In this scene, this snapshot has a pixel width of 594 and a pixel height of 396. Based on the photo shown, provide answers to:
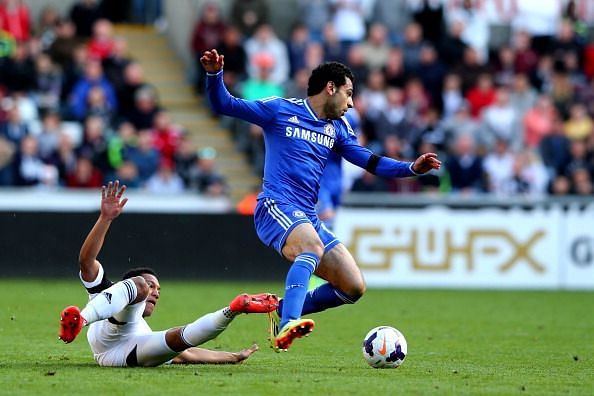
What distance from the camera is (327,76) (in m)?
10.4

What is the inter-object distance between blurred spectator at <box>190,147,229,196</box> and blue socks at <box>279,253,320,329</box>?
10.8 metres

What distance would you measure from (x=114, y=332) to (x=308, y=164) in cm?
213

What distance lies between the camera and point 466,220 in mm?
20141

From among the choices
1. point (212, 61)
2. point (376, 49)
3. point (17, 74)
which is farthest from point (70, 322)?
point (376, 49)

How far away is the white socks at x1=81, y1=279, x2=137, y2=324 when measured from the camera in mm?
8656

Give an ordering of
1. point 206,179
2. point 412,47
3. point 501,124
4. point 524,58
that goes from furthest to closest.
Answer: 1. point 524,58
2. point 412,47
3. point 501,124
4. point 206,179

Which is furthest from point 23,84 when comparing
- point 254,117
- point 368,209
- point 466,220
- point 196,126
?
point 254,117

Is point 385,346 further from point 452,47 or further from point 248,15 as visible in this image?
point 452,47

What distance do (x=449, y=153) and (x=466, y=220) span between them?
222 centimetres

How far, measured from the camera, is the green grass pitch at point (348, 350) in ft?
27.6

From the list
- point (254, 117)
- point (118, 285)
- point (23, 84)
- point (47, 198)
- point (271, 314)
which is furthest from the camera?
point (23, 84)

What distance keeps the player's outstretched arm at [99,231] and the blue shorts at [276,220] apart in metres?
1.37

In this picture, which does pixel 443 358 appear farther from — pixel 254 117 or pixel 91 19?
pixel 91 19

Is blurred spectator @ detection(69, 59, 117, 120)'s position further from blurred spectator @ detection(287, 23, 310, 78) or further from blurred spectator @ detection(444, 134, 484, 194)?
blurred spectator @ detection(444, 134, 484, 194)
